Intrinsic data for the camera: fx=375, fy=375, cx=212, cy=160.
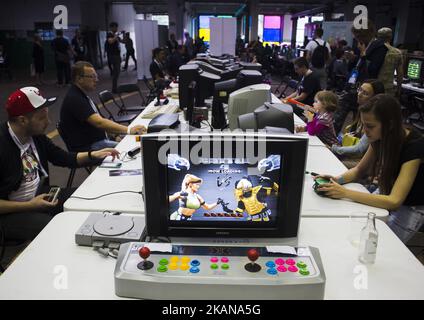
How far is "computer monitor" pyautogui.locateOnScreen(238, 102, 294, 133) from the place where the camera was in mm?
2000

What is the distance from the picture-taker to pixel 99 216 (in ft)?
5.00

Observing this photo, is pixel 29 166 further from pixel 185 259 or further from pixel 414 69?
pixel 414 69

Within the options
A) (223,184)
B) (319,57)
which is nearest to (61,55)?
(319,57)

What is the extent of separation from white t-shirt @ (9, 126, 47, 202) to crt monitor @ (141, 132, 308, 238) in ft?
3.34

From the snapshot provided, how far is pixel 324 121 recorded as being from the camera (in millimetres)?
3041

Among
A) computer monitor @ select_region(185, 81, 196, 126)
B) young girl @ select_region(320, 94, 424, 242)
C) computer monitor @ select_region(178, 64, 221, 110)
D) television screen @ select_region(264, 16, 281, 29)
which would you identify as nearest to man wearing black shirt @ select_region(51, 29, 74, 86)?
computer monitor @ select_region(178, 64, 221, 110)

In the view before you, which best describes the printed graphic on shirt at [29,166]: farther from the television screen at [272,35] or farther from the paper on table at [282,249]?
the television screen at [272,35]

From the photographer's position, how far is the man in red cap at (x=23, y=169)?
1.91 metres

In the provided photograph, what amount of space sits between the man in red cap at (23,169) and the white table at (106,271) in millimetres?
452

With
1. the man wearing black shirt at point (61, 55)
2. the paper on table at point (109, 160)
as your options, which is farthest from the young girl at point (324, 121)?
the man wearing black shirt at point (61, 55)

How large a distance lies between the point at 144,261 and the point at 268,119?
3.72 ft

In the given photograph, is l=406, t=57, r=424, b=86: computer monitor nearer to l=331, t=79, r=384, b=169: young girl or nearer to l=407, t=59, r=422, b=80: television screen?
l=407, t=59, r=422, b=80: television screen
